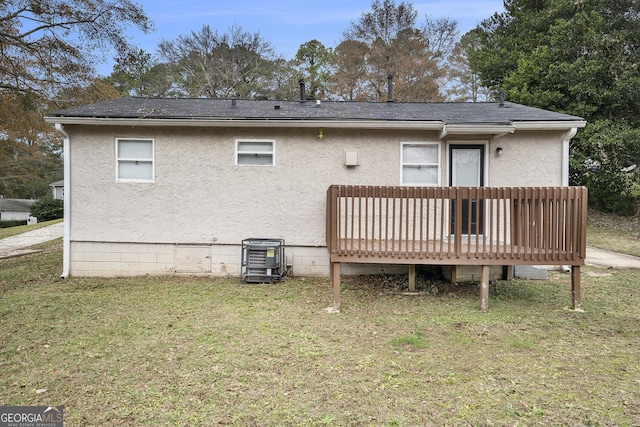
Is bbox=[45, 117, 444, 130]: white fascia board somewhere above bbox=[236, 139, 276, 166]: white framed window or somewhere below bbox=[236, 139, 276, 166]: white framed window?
above

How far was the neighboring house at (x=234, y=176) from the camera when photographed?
736 centimetres

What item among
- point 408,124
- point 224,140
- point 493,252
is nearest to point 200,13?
point 224,140

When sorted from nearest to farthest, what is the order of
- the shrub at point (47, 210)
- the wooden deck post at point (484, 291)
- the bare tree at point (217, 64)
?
the wooden deck post at point (484, 291) < the bare tree at point (217, 64) < the shrub at point (47, 210)

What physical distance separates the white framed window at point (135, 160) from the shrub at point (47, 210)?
76.0 feet

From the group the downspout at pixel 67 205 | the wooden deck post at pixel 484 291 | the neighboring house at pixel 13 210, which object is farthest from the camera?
the neighboring house at pixel 13 210

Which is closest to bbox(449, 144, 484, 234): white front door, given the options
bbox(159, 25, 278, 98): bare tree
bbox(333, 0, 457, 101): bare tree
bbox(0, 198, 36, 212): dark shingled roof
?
bbox(333, 0, 457, 101): bare tree

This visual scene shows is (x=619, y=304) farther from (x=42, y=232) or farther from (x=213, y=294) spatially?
(x=42, y=232)

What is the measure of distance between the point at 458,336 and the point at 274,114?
5349 mm

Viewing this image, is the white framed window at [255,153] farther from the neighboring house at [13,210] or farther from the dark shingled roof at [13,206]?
the neighboring house at [13,210]

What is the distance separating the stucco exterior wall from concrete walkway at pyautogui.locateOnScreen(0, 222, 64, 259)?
5.80 m

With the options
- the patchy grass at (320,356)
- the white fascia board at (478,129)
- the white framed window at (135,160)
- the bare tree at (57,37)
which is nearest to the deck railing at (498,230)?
the patchy grass at (320,356)

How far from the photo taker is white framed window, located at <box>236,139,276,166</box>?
7.47 metres

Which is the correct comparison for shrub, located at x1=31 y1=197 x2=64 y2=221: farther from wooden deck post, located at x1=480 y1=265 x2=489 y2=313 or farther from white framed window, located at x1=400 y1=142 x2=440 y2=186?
wooden deck post, located at x1=480 y1=265 x2=489 y2=313

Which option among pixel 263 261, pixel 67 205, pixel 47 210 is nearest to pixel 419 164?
pixel 263 261
